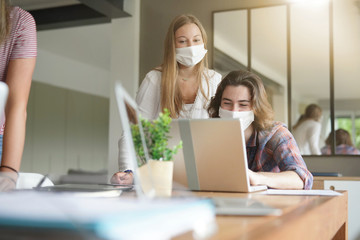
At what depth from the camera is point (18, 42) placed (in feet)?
4.68

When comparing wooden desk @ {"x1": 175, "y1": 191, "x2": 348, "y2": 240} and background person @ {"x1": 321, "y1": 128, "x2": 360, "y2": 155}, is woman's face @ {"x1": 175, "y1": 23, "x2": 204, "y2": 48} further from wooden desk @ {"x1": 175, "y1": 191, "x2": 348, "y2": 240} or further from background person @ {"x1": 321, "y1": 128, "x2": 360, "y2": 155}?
background person @ {"x1": 321, "y1": 128, "x2": 360, "y2": 155}

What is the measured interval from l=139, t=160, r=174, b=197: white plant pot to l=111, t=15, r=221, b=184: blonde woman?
1.11 meters

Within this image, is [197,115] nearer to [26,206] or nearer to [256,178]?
[256,178]

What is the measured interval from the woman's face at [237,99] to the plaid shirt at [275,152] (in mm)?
119

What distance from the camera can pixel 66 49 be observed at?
7.93 meters

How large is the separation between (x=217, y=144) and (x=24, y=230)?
0.95 metres

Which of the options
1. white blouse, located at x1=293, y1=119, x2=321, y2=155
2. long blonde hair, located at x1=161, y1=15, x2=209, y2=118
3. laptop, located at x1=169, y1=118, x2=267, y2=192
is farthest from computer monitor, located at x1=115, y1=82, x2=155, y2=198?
white blouse, located at x1=293, y1=119, x2=321, y2=155

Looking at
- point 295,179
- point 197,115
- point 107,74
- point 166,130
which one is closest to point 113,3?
point 197,115

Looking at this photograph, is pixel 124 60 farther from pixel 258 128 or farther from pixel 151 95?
pixel 258 128

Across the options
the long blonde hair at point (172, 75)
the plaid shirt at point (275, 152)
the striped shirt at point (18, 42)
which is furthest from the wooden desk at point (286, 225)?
the long blonde hair at point (172, 75)

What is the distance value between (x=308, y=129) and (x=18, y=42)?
306cm

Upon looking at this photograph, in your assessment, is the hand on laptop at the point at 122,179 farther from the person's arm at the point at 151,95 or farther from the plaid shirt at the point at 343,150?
the plaid shirt at the point at 343,150

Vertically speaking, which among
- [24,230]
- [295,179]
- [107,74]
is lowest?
[295,179]

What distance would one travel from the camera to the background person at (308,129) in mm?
3957
